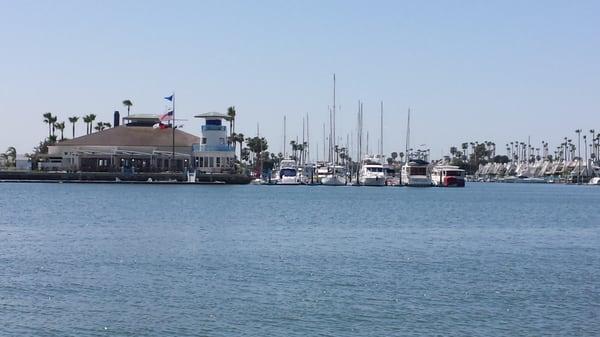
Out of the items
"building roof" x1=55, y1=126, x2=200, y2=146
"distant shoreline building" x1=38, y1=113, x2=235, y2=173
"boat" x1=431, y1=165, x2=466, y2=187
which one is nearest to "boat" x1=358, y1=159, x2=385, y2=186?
"boat" x1=431, y1=165, x2=466, y2=187

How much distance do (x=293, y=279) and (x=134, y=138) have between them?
470 feet

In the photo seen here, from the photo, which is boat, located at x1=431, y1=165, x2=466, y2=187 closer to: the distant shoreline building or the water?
the distant shoreline building

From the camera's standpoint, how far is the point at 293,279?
131 feet

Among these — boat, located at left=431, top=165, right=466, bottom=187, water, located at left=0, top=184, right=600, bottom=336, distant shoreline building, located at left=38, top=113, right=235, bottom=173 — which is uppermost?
distant shoreline building, located at left=38, top=113, right=235, bottom=173

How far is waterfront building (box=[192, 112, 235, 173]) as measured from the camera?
572ft

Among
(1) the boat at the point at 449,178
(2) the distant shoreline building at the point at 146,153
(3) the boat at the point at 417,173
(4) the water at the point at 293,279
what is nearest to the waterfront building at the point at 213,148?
(2) the distant shoreline building at the point at 146,153

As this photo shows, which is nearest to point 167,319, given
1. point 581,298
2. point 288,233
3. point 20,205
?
point 581,298

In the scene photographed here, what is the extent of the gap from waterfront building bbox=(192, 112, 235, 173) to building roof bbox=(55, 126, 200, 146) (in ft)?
17.1

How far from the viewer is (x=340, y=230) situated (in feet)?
224

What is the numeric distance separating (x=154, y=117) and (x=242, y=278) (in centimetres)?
15559

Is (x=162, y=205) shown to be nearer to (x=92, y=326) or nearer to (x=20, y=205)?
(x=20, y=205)

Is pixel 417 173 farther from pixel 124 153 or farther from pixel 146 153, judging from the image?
pixel 124 153

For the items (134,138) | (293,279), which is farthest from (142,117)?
(293,279)

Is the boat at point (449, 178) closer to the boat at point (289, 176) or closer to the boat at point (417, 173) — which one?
the boat at point (417, 173)
